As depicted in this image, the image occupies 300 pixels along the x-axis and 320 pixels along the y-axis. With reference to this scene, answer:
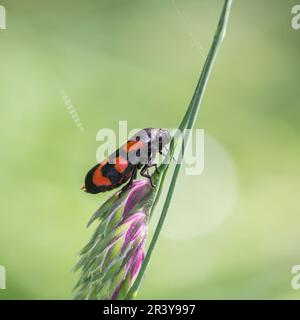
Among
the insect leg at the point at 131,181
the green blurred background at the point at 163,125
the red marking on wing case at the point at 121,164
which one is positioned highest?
the green blurred background at the point at 163,125

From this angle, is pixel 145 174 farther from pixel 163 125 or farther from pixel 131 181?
pixel 163 125

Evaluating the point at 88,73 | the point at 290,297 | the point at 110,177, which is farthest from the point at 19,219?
the point at 110,177

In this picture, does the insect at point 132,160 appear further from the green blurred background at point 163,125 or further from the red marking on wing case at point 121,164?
the green blurred background at point 163,125

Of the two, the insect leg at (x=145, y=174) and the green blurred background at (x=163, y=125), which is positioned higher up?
the green blurred background at (x=163, y=125)

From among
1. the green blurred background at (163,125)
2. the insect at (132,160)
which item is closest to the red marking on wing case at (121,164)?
the insect at (132,160)

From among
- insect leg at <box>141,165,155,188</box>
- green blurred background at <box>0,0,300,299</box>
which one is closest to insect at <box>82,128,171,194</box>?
insect leg at <box>141,165,155,188</box>

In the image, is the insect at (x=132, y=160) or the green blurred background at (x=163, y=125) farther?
the green blurred background at (x=163, y=125)
